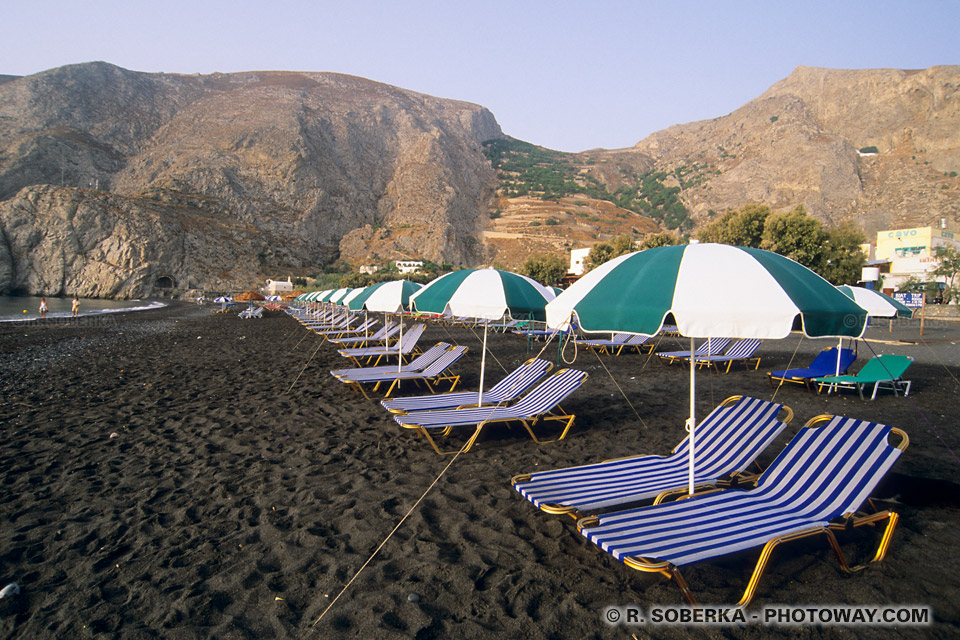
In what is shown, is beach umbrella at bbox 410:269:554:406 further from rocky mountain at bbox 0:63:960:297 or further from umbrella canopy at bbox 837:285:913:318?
rocky mountain at bbox 0:63:960:297

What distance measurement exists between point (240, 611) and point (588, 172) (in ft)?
451

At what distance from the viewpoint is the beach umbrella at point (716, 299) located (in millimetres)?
2564

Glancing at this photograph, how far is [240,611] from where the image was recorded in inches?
95.2

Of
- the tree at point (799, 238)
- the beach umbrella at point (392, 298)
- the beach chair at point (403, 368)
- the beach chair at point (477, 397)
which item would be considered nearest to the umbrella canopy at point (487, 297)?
the beach chair at point (477, 397)

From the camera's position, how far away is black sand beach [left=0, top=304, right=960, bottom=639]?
7.77ft

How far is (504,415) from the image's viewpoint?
5.30m

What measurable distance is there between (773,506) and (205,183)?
80.3 m

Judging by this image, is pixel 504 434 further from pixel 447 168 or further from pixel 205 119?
pixel 205 119

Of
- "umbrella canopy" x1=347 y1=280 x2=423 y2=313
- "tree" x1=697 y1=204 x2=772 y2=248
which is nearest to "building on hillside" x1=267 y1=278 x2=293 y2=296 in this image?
"tree" x1=697 y1=204 x2=772 y2=248

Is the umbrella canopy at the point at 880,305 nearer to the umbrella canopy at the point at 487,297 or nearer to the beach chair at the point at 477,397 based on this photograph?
the beach chair at the point at 477,397

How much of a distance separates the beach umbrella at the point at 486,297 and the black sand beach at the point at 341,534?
1506 mm

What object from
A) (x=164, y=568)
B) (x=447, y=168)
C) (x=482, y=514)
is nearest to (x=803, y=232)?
(x=482, y=514)

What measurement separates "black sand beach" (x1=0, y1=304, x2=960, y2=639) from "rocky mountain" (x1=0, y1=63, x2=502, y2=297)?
61992 millimetres

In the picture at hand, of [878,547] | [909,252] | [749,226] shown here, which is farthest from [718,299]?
[909,252]
